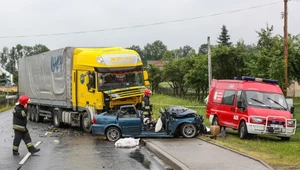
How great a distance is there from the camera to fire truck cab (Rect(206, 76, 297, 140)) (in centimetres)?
1727

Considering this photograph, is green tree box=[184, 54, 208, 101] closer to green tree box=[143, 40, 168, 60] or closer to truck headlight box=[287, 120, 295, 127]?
truck headlight box=[287, 120, 295, 127]

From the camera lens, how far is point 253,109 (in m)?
17.7

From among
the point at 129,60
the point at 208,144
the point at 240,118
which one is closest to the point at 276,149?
the point at 208,144

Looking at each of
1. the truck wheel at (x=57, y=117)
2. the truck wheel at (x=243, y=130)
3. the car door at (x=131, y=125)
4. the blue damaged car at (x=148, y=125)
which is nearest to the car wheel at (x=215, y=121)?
the truck wheel at (x=243, y=130)

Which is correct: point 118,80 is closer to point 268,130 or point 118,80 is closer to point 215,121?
point 215,121

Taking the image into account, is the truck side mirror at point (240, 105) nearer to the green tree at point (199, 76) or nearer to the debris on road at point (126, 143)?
the debris on road at point (126, 143)

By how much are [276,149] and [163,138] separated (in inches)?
169

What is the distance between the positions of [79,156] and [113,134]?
394 centimetres

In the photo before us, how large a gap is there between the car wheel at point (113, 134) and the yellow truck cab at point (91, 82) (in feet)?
8.43

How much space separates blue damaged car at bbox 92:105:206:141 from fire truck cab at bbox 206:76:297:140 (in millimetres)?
1864

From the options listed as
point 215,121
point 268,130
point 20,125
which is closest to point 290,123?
point 268,130

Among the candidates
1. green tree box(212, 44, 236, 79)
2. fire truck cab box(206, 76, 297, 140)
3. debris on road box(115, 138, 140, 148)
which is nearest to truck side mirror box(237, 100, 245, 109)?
fire truck cab box(206, 76, 297, 140)

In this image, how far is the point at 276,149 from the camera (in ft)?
46.7

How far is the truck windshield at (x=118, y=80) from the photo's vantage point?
65.2ft
